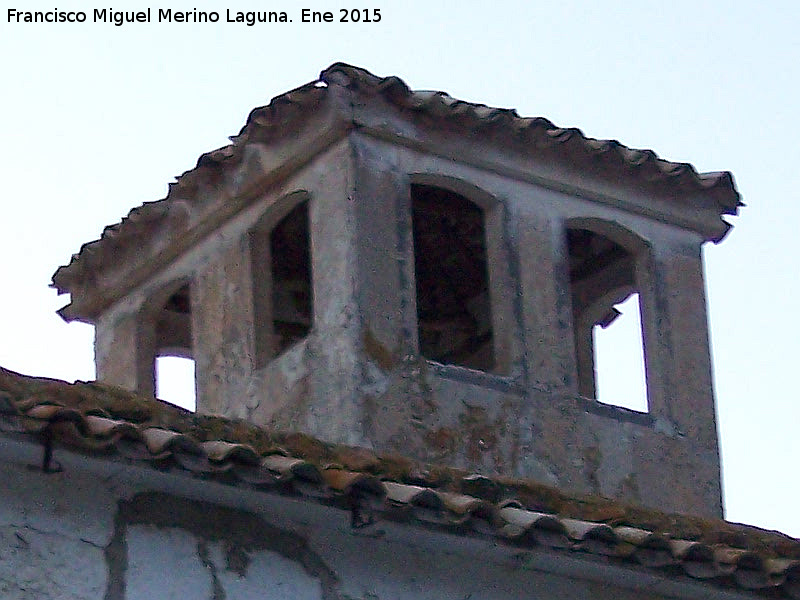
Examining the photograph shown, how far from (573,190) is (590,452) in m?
1.53

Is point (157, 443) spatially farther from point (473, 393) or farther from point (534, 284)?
point (534, 284)

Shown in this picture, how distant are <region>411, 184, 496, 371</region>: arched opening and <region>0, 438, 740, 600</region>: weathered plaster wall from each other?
4.20m

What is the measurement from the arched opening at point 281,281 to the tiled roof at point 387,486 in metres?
2.73

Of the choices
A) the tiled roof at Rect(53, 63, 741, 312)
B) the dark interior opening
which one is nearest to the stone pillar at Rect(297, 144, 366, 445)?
the tiled roof at Rect(53, 63, 741, 312)

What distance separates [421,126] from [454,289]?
2.10 meters

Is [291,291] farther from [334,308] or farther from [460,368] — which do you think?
[460,368]

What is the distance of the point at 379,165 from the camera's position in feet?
36.0

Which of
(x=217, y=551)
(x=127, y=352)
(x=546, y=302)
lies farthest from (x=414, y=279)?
(x=217, y=551)

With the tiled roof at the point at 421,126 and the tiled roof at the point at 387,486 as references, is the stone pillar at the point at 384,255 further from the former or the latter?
the tiled roof at the point at 387,486

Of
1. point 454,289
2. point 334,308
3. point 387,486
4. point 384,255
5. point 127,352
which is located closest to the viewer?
point 387,486

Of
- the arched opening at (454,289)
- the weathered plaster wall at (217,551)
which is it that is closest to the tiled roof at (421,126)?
the arched opening at (454,289)

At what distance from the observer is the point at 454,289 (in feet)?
42.8

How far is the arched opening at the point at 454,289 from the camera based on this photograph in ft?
40.7

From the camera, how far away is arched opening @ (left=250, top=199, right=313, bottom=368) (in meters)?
11.3
